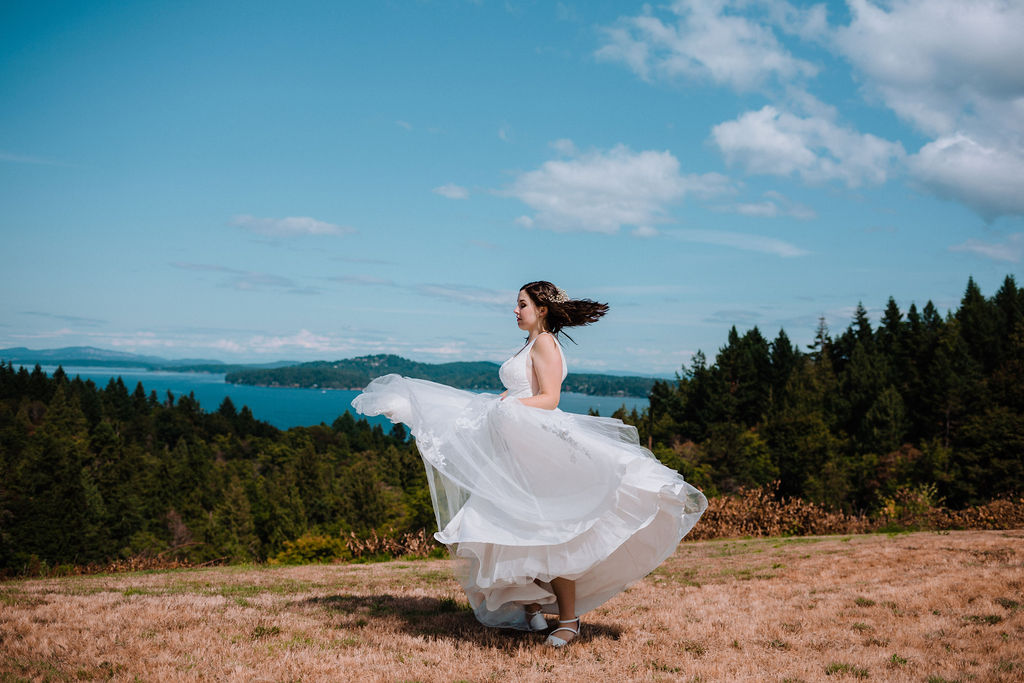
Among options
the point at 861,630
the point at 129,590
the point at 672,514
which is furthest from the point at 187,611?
the point at 861,630

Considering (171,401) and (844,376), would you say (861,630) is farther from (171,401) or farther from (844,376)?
(171,401)

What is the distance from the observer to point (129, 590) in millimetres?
8781

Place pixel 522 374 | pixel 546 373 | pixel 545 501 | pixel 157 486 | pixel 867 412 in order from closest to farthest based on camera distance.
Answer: pixel 545 501, pixel 546 373, pixel 522 374, pixel 867 412, pixel 157 486

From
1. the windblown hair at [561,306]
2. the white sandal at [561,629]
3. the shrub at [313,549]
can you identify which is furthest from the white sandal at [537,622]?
the shrub at [313,549]

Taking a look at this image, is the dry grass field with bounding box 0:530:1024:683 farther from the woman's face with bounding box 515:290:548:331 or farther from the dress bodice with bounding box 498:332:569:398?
the woman's face with bounding box 515:290:548:331

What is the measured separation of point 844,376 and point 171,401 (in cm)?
14712

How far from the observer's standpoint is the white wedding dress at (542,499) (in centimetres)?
578

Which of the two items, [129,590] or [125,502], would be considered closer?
[129,590]

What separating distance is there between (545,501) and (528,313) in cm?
176

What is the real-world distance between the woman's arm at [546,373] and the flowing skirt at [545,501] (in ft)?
0.40

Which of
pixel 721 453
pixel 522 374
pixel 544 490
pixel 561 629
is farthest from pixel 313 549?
pixel 721 453

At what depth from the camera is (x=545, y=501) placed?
5.88m

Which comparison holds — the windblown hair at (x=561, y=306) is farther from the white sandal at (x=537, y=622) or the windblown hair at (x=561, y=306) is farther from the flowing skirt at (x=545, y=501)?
the white sandal at (x=537, y=622)

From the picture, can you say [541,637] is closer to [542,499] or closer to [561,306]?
[542,499]
